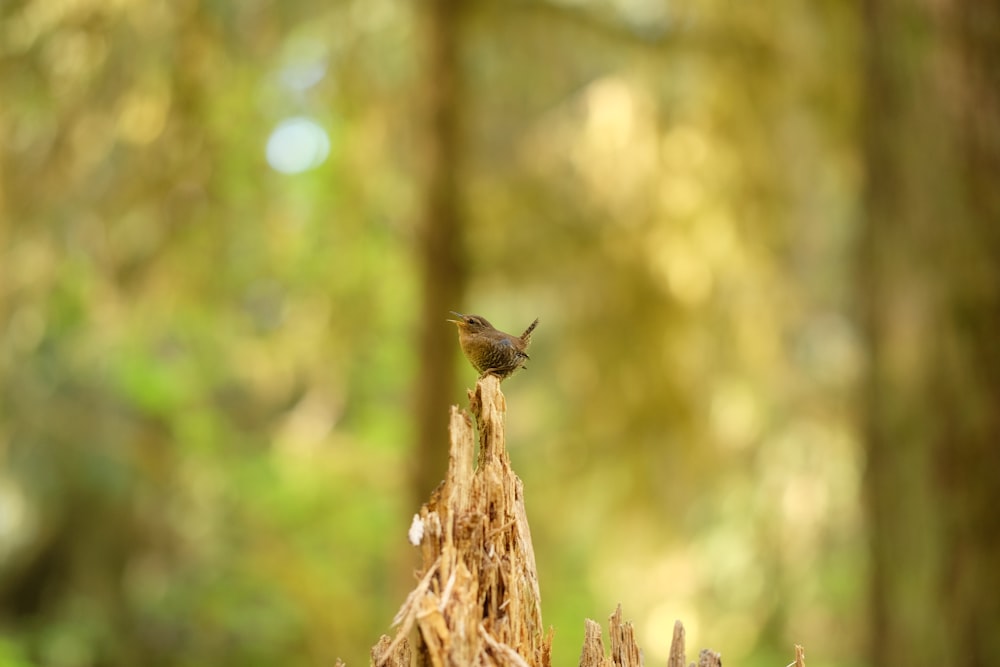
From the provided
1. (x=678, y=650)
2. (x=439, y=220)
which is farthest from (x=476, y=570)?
(x=439, y=220)

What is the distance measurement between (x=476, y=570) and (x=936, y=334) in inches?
112

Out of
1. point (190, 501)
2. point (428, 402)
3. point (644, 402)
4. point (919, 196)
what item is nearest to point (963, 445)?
point (919, 196)

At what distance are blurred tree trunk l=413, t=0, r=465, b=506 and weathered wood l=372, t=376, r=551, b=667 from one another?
13.7 ft

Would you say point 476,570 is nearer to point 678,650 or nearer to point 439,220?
point 678,650

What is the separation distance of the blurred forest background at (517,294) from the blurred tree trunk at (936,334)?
0.01 metres

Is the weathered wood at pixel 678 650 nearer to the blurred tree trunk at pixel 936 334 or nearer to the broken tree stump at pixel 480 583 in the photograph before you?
the broken tree stump at pixel 480 583

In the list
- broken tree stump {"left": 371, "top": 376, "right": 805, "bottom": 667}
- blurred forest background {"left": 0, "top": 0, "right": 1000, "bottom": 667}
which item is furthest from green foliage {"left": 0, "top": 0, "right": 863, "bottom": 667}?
broken tree stump {"left": 371, "top": 376, "right": 805, "bottom": 667}

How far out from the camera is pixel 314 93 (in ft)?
22.4

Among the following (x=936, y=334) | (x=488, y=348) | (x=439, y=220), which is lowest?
(x=488, y=348)

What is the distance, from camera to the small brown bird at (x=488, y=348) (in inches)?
117

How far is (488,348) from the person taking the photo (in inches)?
117

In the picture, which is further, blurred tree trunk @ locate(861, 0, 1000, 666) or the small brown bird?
blurred tree trunk @ locate(861, 0, 1000, 666)

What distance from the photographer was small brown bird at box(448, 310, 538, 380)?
2967 mm

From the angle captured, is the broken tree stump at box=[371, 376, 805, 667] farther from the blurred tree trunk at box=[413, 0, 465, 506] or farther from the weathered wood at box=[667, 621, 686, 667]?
the blurred tree trunk at box=[413, 0, 465, 506]
